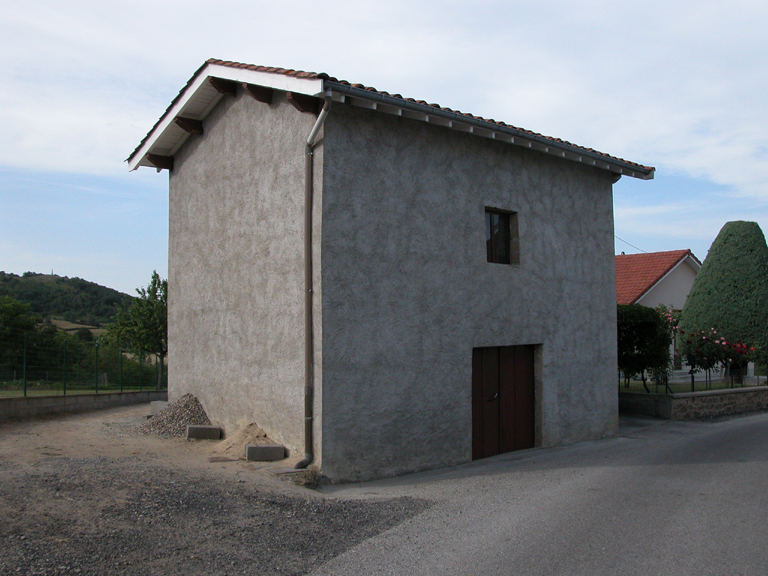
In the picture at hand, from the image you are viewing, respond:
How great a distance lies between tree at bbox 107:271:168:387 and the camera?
Result: 2450 centimetres

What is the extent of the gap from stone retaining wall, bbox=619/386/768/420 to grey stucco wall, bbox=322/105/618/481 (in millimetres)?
3474

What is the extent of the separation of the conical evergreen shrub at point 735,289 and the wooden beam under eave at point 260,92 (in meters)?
16.2

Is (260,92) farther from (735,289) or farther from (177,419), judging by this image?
(735,289)

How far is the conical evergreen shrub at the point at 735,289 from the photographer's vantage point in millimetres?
19172

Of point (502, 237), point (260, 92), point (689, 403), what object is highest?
point (260, 92)

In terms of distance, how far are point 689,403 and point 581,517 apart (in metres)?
9.85

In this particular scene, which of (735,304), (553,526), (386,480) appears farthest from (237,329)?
(735,304)

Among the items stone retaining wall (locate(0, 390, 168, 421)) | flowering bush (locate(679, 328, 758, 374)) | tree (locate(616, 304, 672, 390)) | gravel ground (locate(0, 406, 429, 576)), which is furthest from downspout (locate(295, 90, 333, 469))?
flowering bush (locate(679, 328, 758, 374))

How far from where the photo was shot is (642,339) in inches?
573

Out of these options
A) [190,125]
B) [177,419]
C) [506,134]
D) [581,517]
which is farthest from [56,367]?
[581,517]

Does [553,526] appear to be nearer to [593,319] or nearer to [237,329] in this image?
[237,329]

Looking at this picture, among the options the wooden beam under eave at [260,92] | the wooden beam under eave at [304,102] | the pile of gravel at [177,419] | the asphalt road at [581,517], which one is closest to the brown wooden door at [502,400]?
the asphalt road at [581,517]

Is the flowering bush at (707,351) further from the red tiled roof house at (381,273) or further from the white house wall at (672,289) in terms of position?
the white house wall at (672,289)

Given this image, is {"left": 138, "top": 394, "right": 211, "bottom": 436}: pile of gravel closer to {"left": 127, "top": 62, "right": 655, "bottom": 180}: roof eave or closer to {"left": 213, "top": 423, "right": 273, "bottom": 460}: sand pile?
{"left": 213, "top": 423, "right": 273, "bottom": 460}: sand pile
